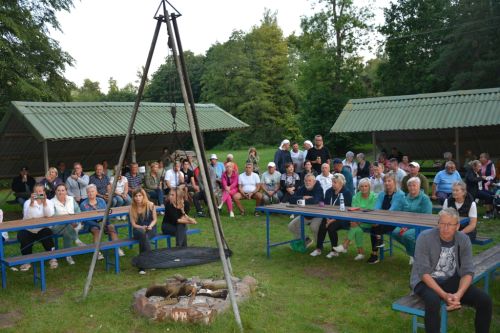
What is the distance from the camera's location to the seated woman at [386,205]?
280 inches

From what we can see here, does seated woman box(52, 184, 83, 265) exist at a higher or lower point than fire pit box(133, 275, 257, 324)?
higher

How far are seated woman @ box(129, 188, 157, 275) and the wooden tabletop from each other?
180 centimetres

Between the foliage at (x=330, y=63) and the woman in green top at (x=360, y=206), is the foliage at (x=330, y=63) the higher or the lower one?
the higher one

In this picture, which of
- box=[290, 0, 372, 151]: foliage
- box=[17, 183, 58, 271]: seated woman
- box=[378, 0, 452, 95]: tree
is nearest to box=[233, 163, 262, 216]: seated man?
box=[17, 183, 58, 271]: seated woman

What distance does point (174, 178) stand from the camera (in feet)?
40.3

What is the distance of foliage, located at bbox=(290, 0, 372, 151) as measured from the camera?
100 feet

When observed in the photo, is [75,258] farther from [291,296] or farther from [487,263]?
[487,263]

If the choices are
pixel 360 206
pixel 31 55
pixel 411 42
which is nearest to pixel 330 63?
pixel 411 42

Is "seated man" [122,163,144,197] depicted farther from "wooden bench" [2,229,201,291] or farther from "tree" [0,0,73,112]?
"tree" [0,0,73,112]

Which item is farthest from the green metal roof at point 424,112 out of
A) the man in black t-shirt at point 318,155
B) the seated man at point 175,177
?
the seated man at point 175,177

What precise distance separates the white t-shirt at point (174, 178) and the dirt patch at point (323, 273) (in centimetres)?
585

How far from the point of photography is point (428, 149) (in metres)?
15.4

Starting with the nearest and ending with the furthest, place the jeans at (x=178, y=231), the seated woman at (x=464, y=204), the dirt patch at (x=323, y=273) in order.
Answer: the seated woman at (x=464, y=204) → the dirt patch at (x=323, y=273) → the jeans at (x=178, y=231)

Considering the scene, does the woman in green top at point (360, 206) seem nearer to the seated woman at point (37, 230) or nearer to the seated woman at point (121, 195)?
the seated woman at point (37, 230)
